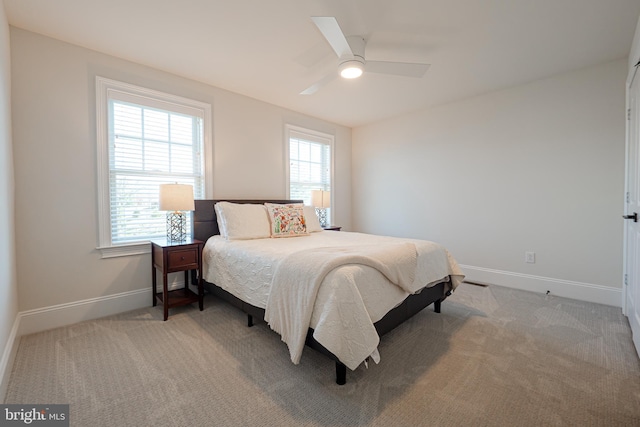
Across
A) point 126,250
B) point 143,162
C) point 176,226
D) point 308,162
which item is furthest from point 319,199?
point 126,250

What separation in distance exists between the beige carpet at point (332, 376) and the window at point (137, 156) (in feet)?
2.92

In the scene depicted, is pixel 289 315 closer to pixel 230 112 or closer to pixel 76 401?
pixel 76 401

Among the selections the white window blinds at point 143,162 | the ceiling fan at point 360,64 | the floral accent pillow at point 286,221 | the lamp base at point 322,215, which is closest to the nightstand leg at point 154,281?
the white window blinds at point 143,162

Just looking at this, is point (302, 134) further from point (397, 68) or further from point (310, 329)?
point (310, 329)

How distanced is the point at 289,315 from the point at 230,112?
9.09 feet

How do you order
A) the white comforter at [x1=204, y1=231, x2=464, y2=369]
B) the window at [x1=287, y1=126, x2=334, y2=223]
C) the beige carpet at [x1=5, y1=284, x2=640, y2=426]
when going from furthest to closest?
the window at [x1=287, y1=126, x2=334, y2=223]
the white comforter at [x1=204, y1=231, x2=464, y2=369]
the beige carpet at [x1=5, y1=284, x2=640, y2=426]

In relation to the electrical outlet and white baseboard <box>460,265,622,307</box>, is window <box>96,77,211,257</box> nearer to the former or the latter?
white baseboard <box>460,265,622,307</box>

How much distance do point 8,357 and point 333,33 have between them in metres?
3.04

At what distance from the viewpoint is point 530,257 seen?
11.0ft

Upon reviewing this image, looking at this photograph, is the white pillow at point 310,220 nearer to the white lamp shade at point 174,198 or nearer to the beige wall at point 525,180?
the white lamp shade at point 174,198

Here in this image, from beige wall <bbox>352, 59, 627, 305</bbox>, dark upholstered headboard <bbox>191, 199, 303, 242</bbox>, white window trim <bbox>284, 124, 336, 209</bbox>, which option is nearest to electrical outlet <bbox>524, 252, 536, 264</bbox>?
beige wall <bbox>352, 59, 627, 305</bbox>

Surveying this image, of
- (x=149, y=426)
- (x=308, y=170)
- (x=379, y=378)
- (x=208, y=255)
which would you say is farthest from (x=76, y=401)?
(x=308, y=170)

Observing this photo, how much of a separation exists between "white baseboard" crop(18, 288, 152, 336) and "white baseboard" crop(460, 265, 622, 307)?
13.3ft

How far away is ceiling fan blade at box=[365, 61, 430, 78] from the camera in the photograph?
2278 millimetres
